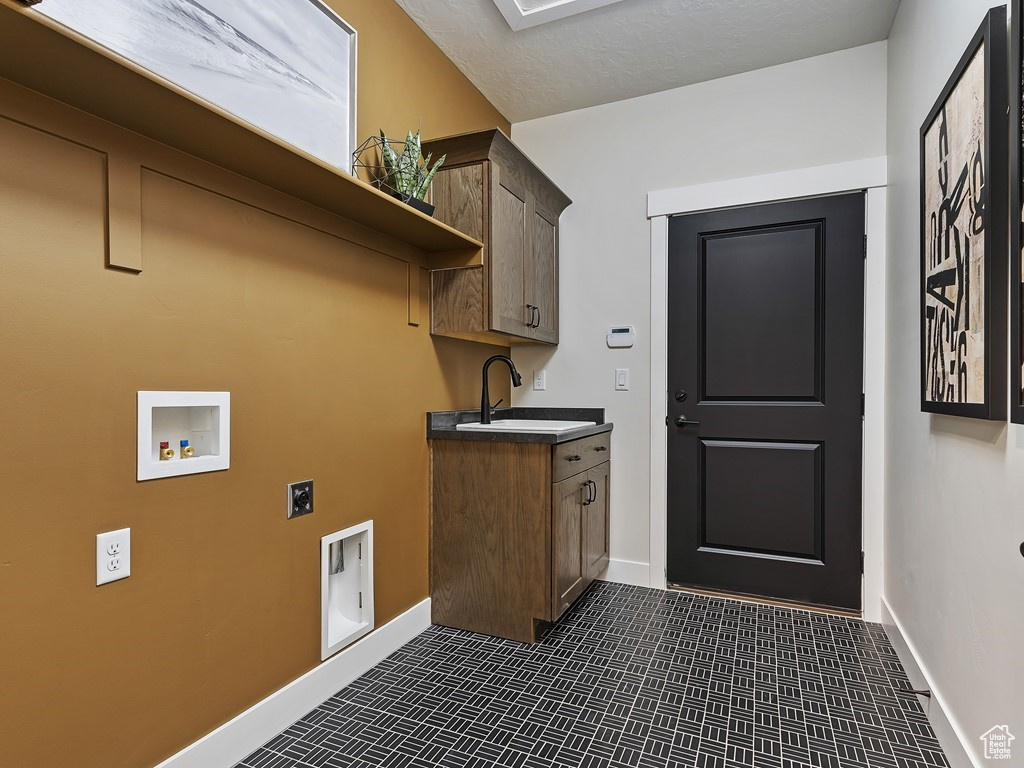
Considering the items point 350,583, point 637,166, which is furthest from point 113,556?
point 637,166

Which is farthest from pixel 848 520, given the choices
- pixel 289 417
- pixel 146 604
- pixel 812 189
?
pixel 146 604

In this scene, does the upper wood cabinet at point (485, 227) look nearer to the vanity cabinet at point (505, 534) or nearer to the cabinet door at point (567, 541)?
the vanity cabinet at point (505, 534)

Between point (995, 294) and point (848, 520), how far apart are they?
66.8 inches

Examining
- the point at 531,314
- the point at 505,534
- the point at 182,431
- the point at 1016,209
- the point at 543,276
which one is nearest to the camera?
the point at 1016,209

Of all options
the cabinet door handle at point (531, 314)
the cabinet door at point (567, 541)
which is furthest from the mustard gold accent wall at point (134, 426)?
the cabinet door handle at point (531, 314)

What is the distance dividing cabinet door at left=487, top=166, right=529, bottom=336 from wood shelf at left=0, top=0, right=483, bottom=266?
53 cm

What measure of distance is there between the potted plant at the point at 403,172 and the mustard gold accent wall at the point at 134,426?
6.9 inches

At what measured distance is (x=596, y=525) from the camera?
2936 millimetres

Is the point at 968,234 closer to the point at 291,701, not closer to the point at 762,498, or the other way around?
the point at 762,498

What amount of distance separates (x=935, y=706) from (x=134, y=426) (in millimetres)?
2430

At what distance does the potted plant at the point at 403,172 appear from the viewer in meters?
2.07

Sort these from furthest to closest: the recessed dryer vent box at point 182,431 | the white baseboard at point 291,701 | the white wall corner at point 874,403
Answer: the white wall corner at point 874,403 < the white baseboard at point 291,701 < the recessed dryer vent box at point 182,431

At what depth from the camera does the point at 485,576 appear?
96.1 inches

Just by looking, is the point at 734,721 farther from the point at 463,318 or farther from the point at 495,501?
the point at 463,318
